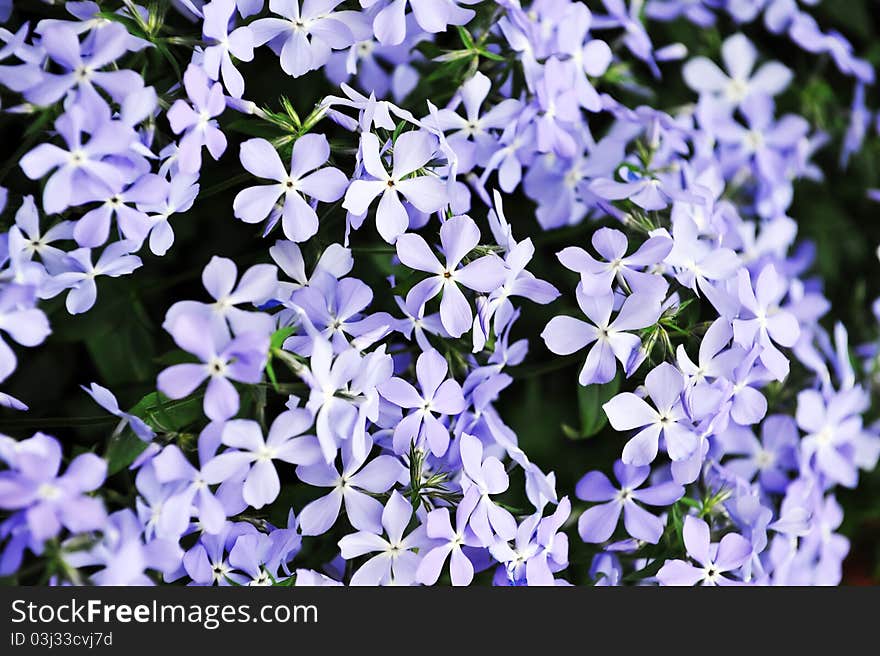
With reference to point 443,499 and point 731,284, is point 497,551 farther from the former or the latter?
point 731,284

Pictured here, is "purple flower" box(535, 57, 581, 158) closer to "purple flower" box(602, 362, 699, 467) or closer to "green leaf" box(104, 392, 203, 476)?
"purple flower" box(602, 362, 699, 467)

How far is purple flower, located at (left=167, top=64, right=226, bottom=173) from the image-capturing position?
61 centimetres

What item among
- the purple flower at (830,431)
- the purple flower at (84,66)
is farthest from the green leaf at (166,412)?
the purple flower at (830,431)

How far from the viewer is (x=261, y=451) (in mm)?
593

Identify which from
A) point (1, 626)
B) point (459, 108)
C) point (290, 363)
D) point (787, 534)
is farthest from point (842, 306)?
point (1, 626)

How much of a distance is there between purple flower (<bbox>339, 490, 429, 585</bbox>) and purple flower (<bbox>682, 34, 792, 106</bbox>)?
59 centimetres

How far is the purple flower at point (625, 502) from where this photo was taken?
2.37 ft

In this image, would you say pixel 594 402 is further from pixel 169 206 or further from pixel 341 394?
pixel 169 206

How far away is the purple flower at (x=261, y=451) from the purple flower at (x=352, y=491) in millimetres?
35

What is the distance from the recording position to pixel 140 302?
81 cm

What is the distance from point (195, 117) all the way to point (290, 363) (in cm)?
18

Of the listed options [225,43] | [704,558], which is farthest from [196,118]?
[704,558]

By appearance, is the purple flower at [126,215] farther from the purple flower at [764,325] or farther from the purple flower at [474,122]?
the purple flower at [764,325]

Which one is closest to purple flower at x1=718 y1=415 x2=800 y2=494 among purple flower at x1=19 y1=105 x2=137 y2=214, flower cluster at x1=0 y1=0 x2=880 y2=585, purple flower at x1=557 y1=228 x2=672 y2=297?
flower cluster at x1=0 y1=0 x2=880 y2=585
